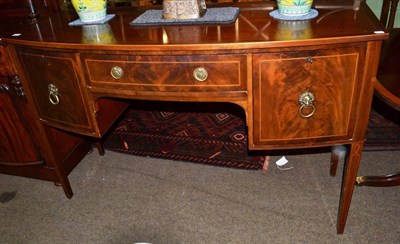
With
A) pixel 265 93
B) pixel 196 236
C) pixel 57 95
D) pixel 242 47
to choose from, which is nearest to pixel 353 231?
pixel 196 236

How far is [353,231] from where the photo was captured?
163cm

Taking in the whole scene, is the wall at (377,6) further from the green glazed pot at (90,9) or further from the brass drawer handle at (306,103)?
the green glazed pot at (90,9)

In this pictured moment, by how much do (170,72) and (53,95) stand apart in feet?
1.94

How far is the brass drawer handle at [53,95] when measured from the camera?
59.9 inches

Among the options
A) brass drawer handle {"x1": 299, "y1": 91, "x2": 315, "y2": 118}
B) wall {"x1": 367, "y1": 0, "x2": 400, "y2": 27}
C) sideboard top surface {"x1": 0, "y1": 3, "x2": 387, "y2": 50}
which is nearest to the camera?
sideboard top surface {"x1": 0, "y1": 3, "x2": 387, "y2": 50}

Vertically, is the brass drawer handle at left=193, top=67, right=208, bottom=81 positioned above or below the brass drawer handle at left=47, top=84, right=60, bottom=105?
above

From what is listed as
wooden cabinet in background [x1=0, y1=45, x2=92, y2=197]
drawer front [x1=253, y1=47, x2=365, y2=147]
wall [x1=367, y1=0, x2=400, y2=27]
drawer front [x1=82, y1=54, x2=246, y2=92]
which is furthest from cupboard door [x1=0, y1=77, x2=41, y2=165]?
wall [x1=367, y1=0, x2=400, y2=27]

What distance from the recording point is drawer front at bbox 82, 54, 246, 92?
1.23 metres

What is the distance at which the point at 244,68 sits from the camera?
1.22 m

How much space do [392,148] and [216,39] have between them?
4.88 feet

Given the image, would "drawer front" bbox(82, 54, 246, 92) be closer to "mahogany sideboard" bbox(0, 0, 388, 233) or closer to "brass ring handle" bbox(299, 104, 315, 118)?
"mahogany sideboard" bbox(0, 0, 388, 233)

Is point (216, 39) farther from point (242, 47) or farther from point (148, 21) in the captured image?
point (148, 21)

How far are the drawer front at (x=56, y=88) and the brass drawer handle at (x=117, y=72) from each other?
178 millimetres

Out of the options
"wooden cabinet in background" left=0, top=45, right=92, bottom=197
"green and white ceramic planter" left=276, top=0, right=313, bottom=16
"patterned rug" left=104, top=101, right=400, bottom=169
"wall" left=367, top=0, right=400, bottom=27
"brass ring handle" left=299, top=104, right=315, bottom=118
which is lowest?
"patterned rug" left=104, top=101, right=400, bottom=169
